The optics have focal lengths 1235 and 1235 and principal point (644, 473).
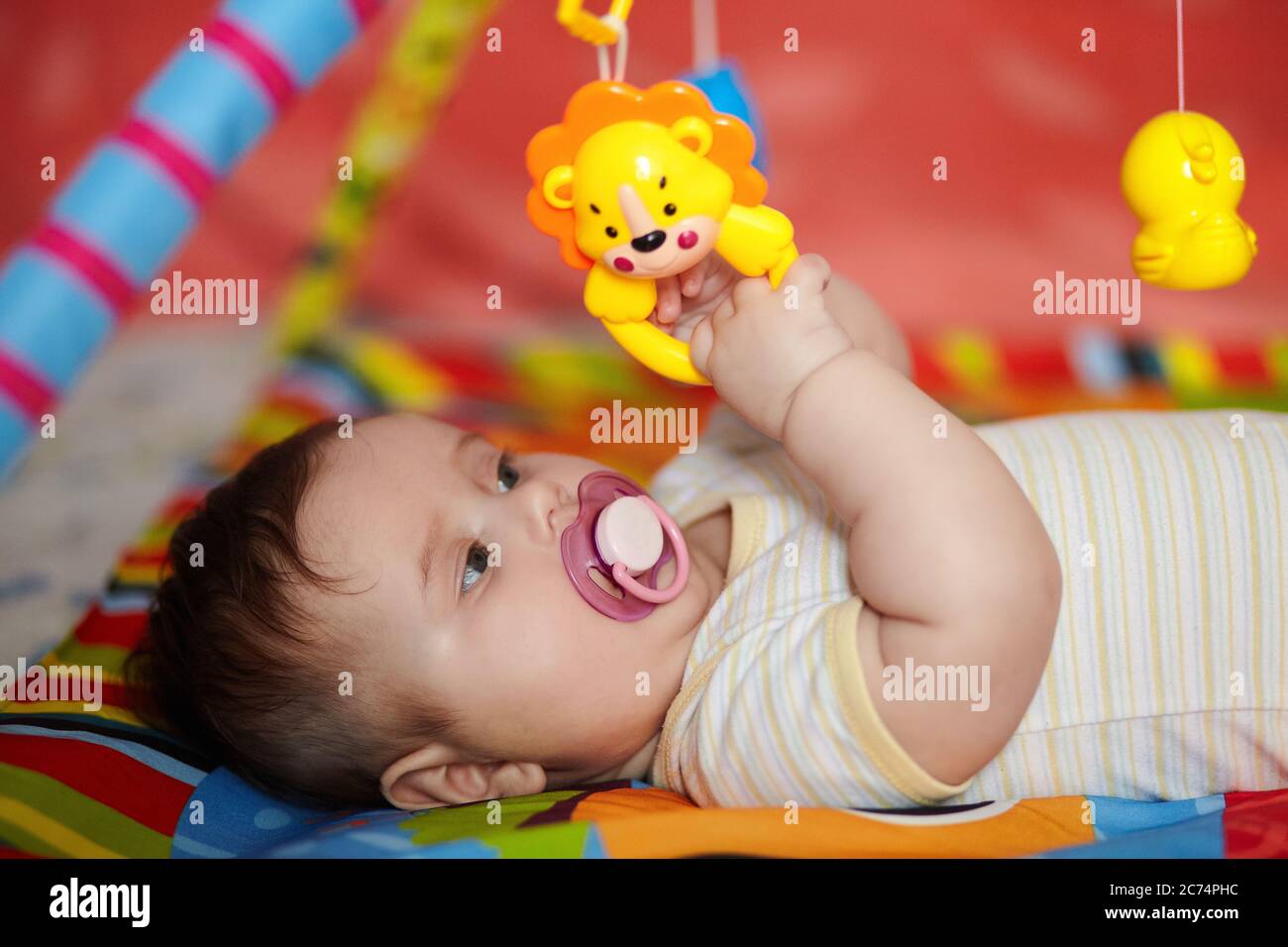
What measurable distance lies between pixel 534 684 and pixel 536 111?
1.12m

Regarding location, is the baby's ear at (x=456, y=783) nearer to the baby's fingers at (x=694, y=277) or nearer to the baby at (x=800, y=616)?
the baby at (x=800, y=616)

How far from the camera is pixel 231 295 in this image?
186 cm

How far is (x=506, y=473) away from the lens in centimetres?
97

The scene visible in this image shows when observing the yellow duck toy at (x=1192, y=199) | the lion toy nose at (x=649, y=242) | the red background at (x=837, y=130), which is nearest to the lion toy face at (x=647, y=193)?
the lion toy nose at (x=649, y=242)

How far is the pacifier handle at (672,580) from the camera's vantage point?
887mm

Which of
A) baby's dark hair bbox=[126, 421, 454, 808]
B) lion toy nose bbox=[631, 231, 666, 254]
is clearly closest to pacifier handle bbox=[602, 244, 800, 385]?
lion toy nose bbox=[631, 231, 666, 254]

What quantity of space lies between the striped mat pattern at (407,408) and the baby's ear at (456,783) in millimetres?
30

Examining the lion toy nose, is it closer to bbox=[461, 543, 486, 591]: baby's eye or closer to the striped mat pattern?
bbox=[461, 543, 486, 591]: baby's eye

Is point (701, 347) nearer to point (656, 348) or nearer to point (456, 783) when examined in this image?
point (656, 348)

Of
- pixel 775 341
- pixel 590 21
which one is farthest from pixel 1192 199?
pixel 590 21

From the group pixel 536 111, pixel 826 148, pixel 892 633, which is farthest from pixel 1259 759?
pixel 536 111
